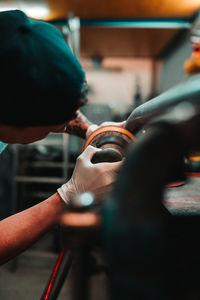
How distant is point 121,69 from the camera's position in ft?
18.0

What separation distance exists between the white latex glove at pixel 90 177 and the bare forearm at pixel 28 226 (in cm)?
5

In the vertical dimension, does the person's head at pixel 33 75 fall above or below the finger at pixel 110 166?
above

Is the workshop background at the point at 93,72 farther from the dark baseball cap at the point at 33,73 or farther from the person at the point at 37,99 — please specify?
the dark baseball cap at the point at 33,73

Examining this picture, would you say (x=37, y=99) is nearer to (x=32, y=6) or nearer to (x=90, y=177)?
(x=90, y=177)

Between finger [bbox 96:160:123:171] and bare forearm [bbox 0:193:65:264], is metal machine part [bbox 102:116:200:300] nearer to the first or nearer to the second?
finger [bbox 96:160:123:171]

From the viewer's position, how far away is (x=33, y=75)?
612mm

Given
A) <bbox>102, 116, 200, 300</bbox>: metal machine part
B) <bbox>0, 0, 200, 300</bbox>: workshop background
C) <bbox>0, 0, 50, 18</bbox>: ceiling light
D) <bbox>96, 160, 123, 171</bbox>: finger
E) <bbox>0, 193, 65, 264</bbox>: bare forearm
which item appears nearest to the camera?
<bbox>102, 116, 200, 300</bbox>: metal machine part

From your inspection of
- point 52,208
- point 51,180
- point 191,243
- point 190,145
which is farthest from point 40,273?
point 190,145

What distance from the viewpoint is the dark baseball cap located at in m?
0.61

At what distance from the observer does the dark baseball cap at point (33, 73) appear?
0.61 m

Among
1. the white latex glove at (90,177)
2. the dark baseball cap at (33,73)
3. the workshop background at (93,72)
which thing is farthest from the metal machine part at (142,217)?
the workshop background at (93,72)

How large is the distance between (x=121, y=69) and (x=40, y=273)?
14.1ft

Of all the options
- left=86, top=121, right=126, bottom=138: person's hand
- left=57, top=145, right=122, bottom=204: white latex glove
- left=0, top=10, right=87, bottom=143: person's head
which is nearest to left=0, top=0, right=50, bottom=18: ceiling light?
left=86, top=121, right=126, bottom=138: person's hand

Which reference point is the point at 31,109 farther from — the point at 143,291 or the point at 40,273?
the point at 40,273
